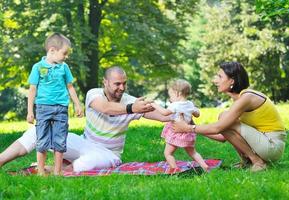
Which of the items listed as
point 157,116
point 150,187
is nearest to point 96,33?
point 157,116

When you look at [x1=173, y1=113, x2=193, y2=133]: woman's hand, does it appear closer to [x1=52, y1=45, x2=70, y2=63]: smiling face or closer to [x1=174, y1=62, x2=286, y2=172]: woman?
[x1=174, y1=62, x2=286, y2=172]: woman

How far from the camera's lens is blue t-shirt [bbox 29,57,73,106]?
265 inches

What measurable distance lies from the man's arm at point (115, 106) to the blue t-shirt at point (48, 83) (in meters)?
0.53

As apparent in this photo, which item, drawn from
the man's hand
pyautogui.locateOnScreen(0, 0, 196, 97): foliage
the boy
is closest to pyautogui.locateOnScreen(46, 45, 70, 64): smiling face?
the boy

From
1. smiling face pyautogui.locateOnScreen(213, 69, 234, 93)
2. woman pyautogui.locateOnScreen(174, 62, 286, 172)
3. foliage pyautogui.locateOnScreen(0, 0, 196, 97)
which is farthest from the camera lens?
foliage pyautogui.locateOnScreen(0, 0, 196, 97)

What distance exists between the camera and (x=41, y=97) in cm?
674

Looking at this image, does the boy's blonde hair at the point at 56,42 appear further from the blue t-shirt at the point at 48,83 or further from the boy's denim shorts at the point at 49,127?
the boy's denim shorts at the point at 49,127

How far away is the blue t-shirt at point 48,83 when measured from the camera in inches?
265

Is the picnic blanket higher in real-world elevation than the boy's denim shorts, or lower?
lower

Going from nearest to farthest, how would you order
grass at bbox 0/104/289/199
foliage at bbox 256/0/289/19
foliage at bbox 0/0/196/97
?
grass at bbox 0/104/289/199
foliage at bbox 256/0/289/19
foliage at bbox 0/0/196/97

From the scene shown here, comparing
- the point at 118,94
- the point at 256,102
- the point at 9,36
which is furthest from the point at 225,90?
the point at 9,36

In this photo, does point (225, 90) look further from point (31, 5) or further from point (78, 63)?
point (31, 5)

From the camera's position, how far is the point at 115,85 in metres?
7.13

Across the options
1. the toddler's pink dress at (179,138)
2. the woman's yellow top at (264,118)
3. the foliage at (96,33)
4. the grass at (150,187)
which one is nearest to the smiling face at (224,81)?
the woman's yellow top at (264,118)
